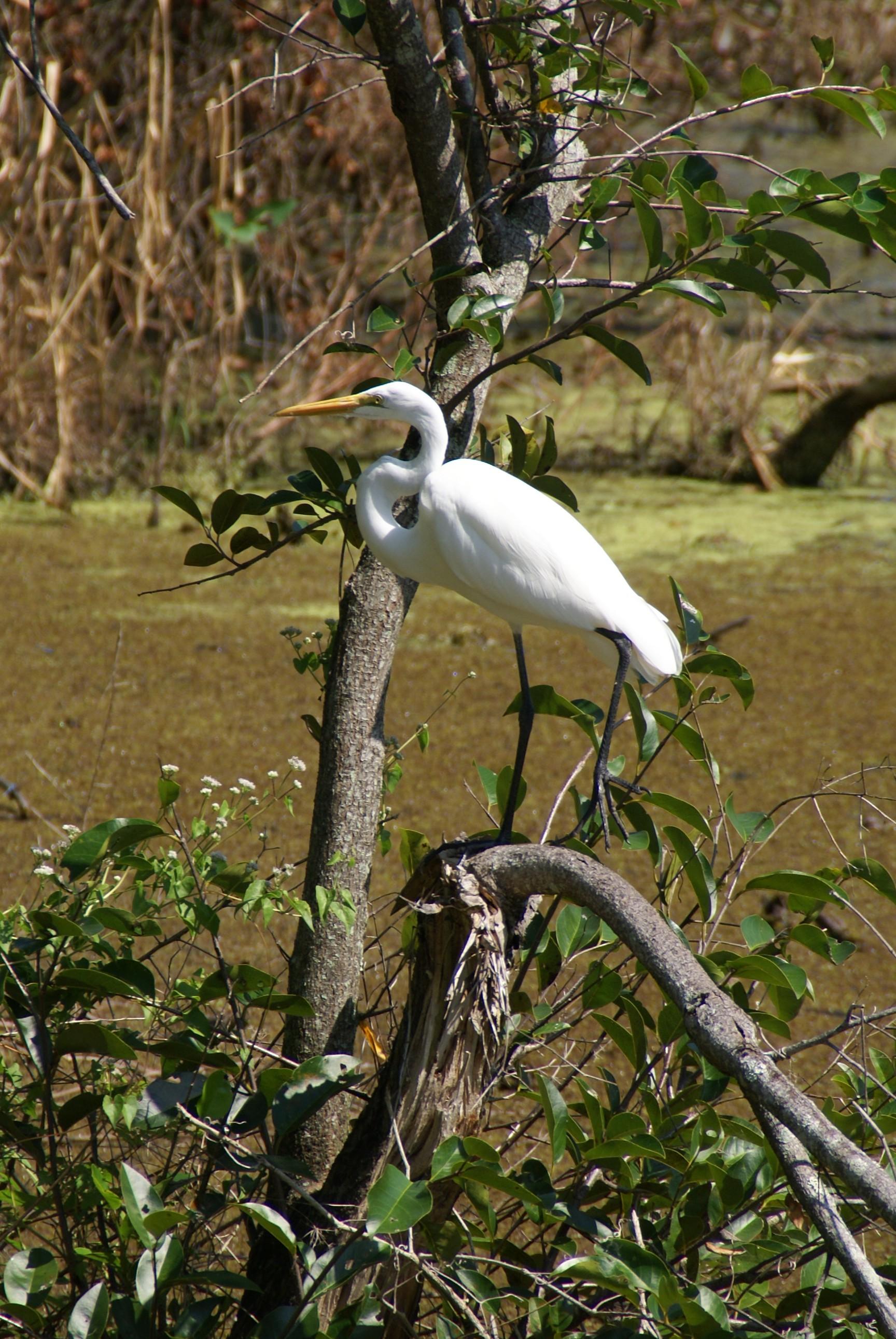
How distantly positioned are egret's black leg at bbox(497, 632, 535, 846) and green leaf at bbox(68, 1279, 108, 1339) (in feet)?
1.68

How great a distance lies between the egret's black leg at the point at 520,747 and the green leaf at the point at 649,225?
0.51 meters

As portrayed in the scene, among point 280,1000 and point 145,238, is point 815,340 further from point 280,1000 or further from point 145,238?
point 280,1000

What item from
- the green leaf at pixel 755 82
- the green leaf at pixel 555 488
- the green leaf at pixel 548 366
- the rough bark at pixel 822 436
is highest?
the green leaf at pixel 755 82

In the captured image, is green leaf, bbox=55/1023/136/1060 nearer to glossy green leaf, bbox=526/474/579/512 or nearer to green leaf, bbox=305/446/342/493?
green leaf, bbox=305/446/342/493

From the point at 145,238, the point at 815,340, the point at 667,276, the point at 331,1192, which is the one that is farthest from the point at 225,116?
the point at 331,1192

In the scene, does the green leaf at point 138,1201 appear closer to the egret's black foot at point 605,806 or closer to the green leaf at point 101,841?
the green leaf at point 101,841

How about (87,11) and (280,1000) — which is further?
(87,11)

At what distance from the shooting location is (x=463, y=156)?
141cm

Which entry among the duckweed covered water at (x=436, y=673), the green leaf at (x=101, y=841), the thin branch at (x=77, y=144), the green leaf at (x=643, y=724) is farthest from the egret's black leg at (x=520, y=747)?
the thin branch at (x=77, y=144)

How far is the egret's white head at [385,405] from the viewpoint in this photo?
1.37 meters

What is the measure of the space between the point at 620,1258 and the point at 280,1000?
1.22 ft

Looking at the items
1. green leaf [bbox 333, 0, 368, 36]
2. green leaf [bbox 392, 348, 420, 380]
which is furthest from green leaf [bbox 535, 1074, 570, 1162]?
green leaf [bbox 333, 0, 368, 36]

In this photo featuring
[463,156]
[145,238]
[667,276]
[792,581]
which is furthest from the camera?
[145,238]

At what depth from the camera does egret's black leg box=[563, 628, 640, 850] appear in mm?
1389
